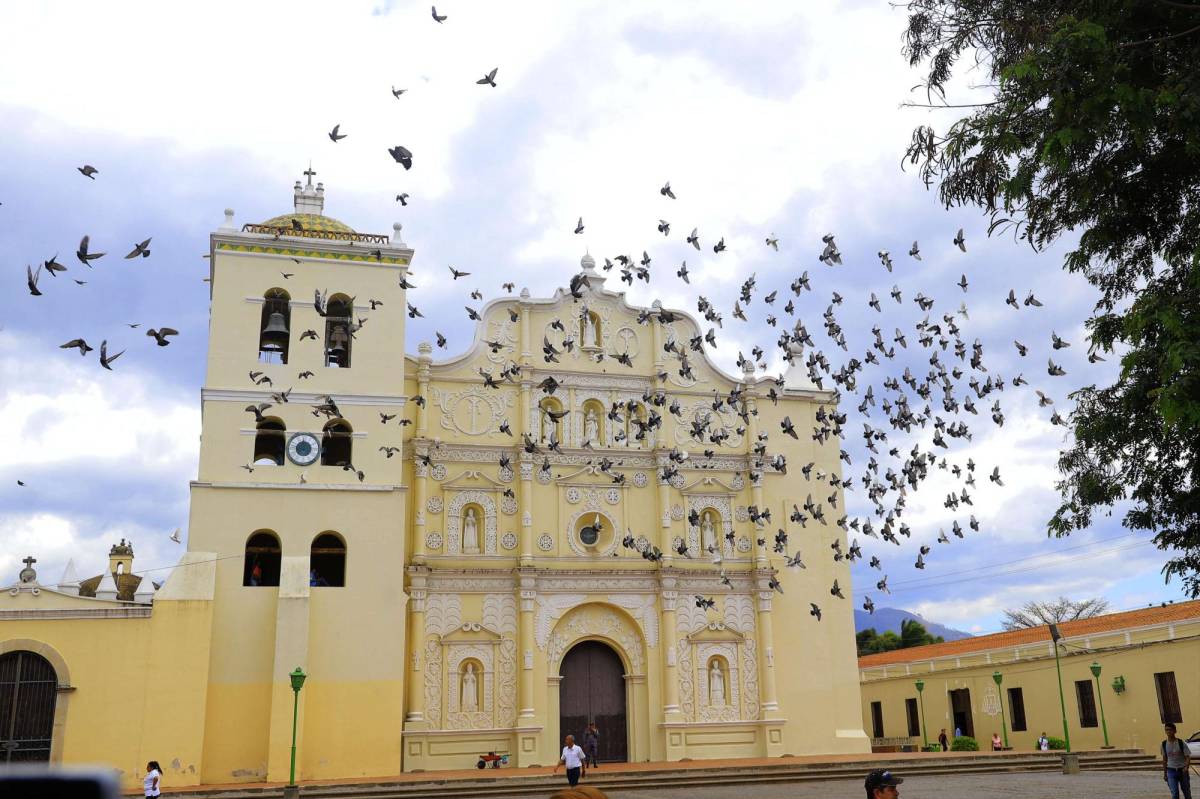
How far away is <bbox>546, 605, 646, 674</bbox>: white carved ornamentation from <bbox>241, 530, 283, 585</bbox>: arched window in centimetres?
606

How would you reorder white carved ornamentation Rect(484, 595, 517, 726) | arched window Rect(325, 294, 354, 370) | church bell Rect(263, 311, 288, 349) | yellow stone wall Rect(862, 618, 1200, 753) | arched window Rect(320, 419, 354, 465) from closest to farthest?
1. arched window Rect(320, 419, 354, 465)
2. church bell Rect(263, 311, 288, 349)
3. arched window Rect(325, 294, 354, 370)
4. white carved ornamentation Rect(484, 595, 517, 726)
5. yellow stone wall Rect(862, 618, 1200, 753)

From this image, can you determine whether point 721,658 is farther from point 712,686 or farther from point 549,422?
point 549,422

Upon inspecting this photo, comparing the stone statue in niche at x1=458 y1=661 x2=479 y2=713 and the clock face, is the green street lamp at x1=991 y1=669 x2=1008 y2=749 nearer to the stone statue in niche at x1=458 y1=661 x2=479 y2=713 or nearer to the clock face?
the stone statue in niche at x1=458 y1=661 x2=479 y2=713

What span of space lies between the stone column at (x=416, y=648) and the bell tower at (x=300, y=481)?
1633 mm

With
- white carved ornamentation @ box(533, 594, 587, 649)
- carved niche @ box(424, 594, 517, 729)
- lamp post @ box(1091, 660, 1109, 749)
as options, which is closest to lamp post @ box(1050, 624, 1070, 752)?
lamp post @ box(1091, 660, 1109, 749)

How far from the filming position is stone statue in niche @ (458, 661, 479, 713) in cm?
2327

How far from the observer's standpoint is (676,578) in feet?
82.3

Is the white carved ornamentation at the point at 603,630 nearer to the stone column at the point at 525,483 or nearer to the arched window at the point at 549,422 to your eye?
the stone column at the point at 525,483

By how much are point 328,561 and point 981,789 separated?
1270 cm

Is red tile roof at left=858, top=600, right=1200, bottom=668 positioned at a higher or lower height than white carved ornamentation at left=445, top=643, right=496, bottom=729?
higher

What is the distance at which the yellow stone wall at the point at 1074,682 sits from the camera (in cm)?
2589

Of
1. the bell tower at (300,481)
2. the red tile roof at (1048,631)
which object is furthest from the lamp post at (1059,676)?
the bell tower at (300,481)

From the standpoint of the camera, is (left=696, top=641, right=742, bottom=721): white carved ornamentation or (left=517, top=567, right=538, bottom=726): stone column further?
(left=696, top=641, right=742, bottom=721): white carved ornamentation

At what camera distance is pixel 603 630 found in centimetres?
2464
